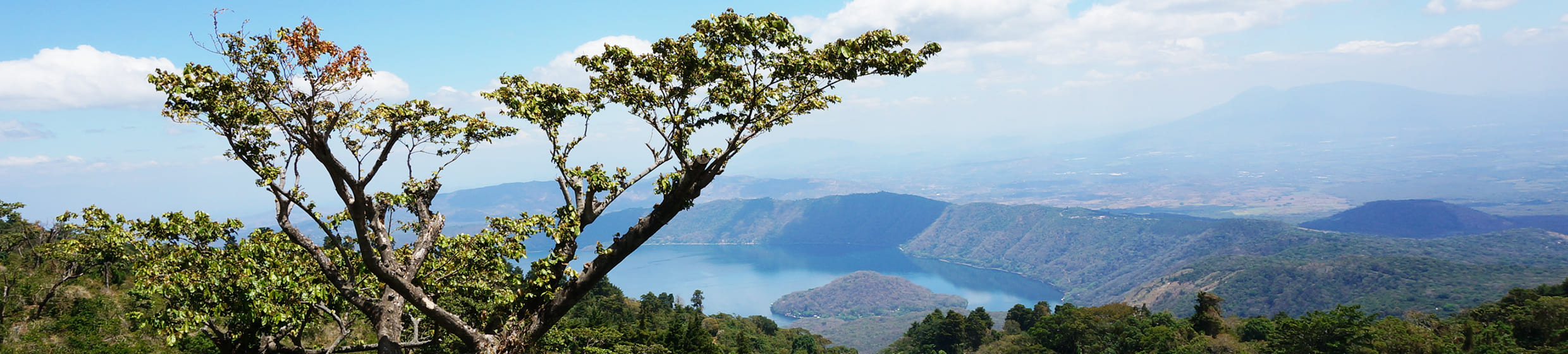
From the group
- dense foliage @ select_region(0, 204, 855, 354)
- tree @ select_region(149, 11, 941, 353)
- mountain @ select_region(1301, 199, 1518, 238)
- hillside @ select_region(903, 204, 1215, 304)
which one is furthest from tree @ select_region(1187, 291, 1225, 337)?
mountain @ select_region(1301, 199, 1518, 238)

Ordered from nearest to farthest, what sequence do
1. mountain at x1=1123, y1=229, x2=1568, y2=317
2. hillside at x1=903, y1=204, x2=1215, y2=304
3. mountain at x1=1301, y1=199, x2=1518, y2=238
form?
mountain at x1=1123, y1=229, x2=1568, y2=317 < hillside at x1=903, y1=204, x2=1215, y2=304 < mountain at x1=1301, y1=199, x2=1518, y2=238

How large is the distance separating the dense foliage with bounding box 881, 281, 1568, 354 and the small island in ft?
246

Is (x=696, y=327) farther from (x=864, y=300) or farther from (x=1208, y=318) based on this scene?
(x=864, y=300)

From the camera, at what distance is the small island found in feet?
447

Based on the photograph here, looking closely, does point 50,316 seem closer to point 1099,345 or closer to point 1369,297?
point 1099,345

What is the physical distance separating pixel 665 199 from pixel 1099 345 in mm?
45843

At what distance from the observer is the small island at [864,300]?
136250 millimetres

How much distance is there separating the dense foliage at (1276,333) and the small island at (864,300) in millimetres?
75005

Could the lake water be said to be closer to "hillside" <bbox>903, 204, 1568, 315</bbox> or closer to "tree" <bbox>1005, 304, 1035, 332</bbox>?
"hillside" <bbox>903, 204, 1568, 315</bbox>

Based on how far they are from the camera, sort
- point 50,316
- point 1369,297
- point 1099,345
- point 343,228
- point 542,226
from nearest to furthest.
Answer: point 542,226, point 343,228, point 50,316, point 1099,345, point 1369,297

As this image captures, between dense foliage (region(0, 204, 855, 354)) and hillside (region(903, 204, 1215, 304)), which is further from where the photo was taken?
hillside (region(903, 204, 1215, 304))

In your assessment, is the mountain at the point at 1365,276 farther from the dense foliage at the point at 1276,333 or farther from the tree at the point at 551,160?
the tree at the point at 551,160

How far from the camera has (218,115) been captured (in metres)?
5.63

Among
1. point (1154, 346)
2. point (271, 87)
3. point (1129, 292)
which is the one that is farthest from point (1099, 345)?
point (1129, 292)
